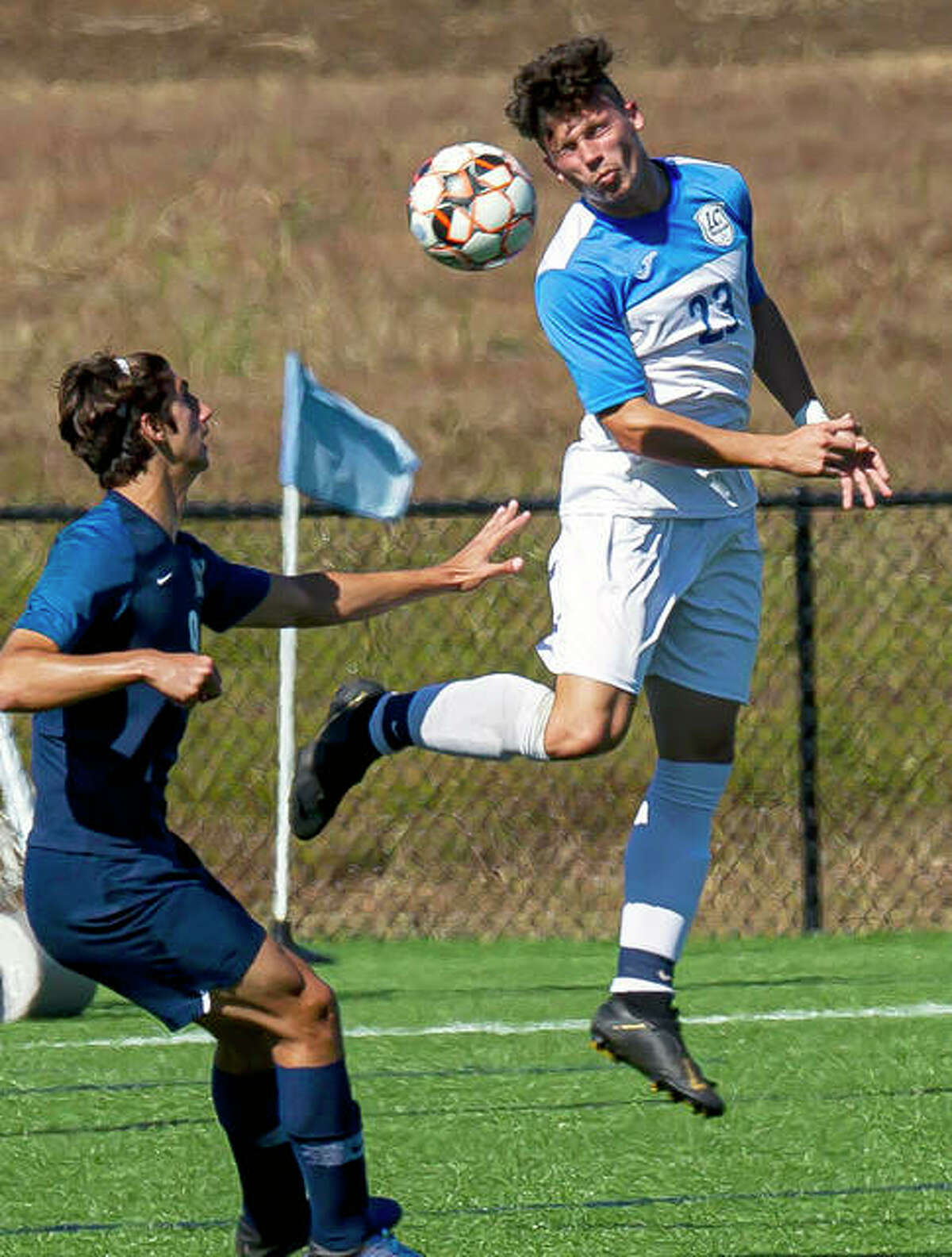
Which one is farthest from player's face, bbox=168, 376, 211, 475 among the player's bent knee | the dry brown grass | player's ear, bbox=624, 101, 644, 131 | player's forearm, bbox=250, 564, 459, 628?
the dry brown grass

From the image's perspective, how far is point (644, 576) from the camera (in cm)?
643

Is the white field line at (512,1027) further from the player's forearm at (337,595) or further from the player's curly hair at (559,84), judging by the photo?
the player's curly hair at (559,84)

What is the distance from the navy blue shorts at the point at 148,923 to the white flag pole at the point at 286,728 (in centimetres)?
534

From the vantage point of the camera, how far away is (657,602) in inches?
254

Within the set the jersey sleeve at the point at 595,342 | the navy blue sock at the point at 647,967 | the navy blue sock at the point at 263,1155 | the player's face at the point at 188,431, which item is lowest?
the navy blue sock at the point at 263,1155

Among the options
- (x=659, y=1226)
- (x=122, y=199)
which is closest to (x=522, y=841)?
(x=659, y=1226)

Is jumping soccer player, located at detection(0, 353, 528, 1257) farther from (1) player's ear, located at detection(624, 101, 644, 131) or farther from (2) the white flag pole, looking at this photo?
(2) the white flag pole

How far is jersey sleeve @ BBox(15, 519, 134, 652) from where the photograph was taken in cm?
514

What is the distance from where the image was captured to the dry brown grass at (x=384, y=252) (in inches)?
853

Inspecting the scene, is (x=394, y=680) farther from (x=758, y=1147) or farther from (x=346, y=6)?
(x=346, y=6)

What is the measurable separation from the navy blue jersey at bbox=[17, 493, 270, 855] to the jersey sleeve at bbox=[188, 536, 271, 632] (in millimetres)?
352

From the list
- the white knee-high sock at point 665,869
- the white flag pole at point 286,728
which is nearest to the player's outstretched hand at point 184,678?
the white knee-high sock at point 665,869

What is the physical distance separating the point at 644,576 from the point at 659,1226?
1.57 metres

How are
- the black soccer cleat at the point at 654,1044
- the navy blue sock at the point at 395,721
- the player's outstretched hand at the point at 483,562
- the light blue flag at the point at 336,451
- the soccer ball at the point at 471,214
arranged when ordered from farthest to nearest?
the light blue flag at the point at 336,451 → the soccer ball at the point at 471,214 → the navy blue sock at the point at 395,721 → the player's outstretched hand at the point at 483,562 → the black soccer cleat at the point at 654,1044
